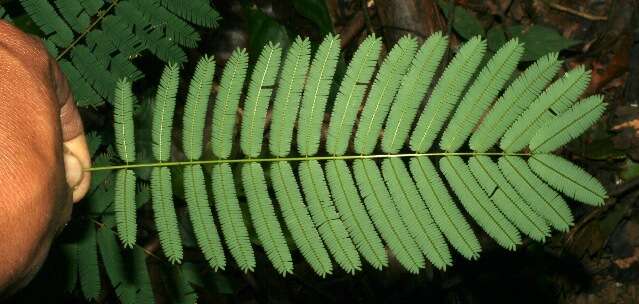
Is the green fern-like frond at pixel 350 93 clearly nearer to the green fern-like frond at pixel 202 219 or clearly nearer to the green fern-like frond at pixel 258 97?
the green fern-like frond at pixel 258 97

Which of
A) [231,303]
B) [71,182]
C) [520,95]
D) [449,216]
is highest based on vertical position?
[71,182]

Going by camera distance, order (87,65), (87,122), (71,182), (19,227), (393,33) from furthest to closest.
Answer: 1. (393,33)
2. (87,122)
3. (87,65)
4. (71,182)
5. (19,227)

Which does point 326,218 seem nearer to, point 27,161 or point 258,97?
point 258,97

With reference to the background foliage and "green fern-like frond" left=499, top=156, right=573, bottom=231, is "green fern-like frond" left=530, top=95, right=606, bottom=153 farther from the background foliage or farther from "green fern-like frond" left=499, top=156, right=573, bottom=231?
the background foliage

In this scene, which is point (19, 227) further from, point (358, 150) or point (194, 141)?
point (358, 150)

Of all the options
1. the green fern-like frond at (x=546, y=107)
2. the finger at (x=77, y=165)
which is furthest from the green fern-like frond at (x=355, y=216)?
the finger at (x=77, y=165)

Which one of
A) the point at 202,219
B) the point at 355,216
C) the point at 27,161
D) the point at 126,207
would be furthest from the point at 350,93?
the point at 27,161

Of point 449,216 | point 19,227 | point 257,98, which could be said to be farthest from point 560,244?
point 19,227
